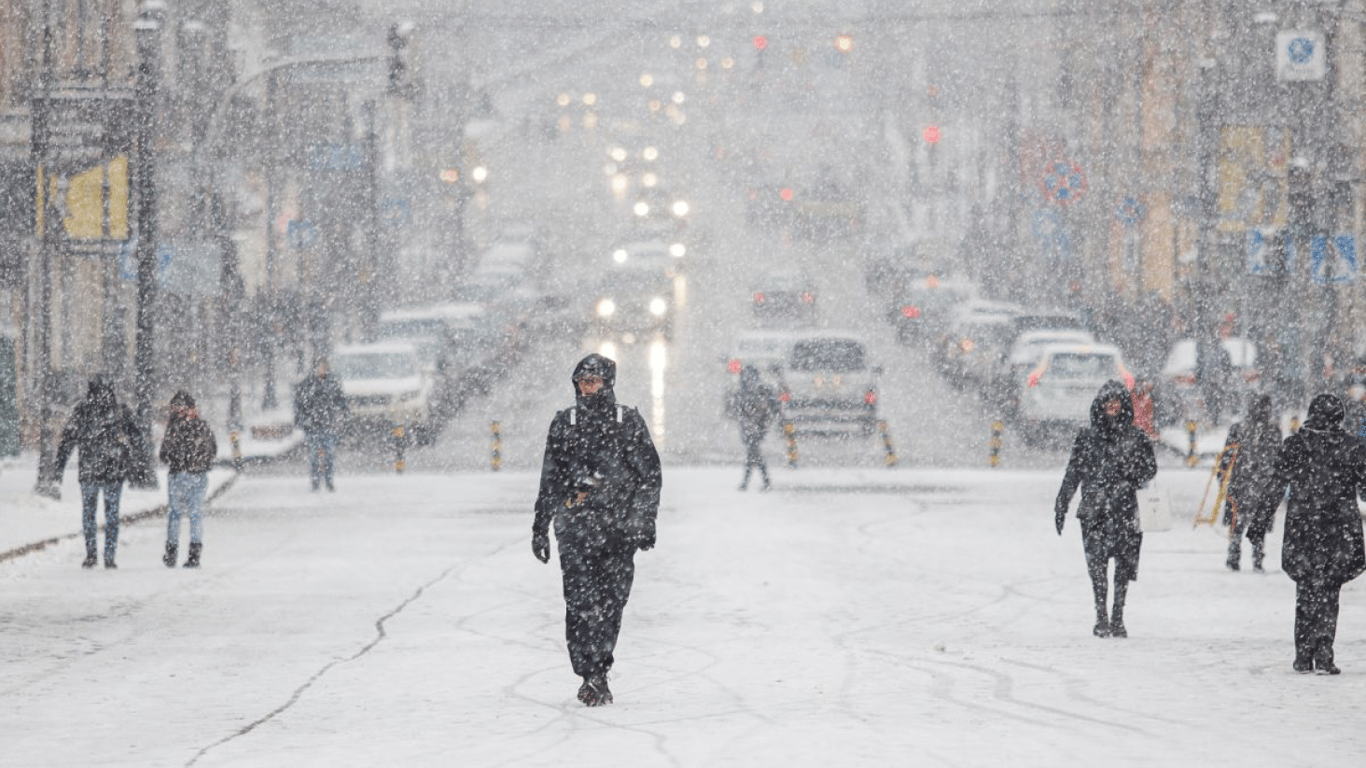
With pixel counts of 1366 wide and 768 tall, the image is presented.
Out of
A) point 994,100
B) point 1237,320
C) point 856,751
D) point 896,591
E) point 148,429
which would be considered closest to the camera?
point 856,751

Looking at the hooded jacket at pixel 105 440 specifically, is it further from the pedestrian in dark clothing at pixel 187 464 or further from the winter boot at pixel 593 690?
the winter boot at pixel 593 690

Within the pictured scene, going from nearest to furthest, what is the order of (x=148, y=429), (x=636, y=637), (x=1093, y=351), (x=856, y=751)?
(x=856, y=751), (x=636, y=637), (x=148, y=429), (x=1093, y=351)

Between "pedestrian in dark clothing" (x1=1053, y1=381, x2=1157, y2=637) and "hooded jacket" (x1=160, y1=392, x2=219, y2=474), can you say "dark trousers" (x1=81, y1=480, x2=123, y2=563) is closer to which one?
"hooded jacket" (x1=160, y1=392, x2=219, y2=474)

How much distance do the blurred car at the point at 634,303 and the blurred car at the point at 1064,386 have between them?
27.2 m

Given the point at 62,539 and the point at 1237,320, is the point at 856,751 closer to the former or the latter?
the point at 62,539

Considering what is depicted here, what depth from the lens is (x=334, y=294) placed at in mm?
52219

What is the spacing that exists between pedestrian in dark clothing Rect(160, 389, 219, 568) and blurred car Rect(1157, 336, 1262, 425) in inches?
810

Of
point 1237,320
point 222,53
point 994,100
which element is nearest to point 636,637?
point 1237,320

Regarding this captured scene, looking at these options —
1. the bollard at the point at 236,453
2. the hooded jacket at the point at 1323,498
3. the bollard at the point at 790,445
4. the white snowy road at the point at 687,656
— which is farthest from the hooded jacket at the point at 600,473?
the bollard at the point at 236,453

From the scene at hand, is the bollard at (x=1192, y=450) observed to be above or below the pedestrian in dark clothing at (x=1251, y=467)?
below

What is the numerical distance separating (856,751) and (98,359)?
1390 inches

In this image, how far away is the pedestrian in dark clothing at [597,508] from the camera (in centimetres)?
1066

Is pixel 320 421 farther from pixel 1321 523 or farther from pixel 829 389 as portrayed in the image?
pixel 1321 523

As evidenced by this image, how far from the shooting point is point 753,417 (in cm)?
2766
